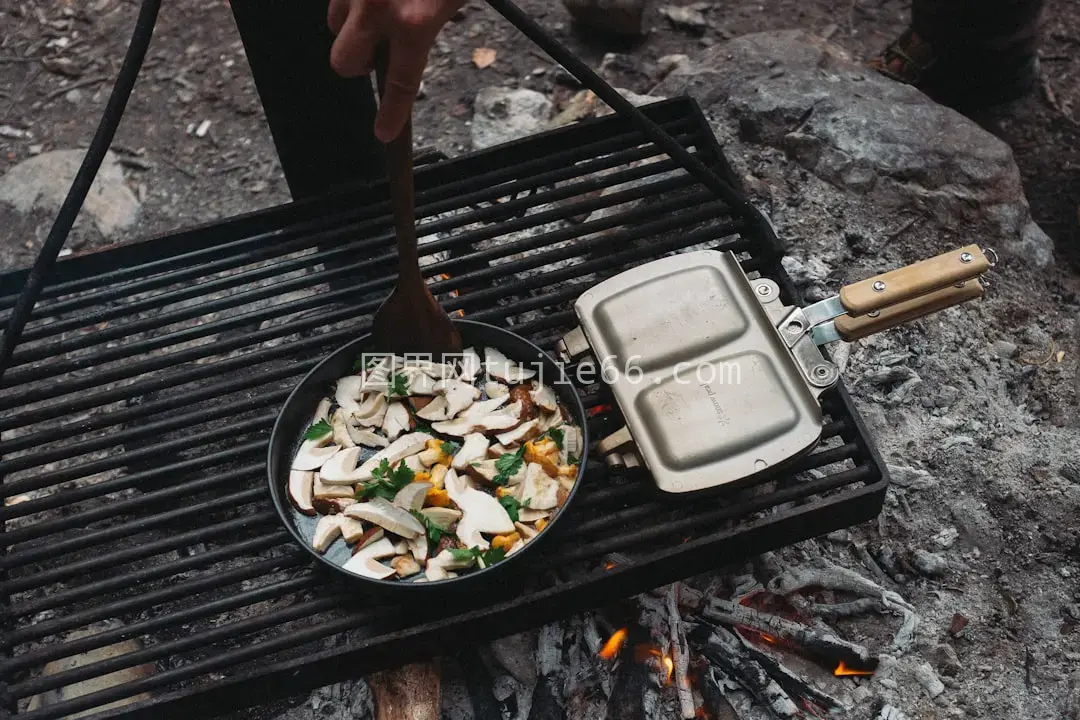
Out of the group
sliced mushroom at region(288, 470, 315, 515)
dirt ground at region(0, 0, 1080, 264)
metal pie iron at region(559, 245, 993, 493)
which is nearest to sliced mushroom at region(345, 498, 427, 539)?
sliced mushroom at region(288, 470, 315, 515)

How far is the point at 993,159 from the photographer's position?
2.83 meters

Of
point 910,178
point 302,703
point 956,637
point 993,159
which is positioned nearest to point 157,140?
point 302,703

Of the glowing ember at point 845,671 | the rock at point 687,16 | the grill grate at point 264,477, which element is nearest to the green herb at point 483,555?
the grill grate at point 264,477

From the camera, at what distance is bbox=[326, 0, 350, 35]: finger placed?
162 cm

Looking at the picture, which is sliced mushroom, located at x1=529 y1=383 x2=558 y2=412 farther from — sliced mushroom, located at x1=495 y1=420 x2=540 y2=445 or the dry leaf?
the dry leaf

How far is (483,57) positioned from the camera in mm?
3859

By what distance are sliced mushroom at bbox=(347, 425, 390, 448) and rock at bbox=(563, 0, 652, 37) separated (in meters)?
2.28

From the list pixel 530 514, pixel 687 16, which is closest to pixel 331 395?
pixel 530 514

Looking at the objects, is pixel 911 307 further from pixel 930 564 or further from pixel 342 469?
pixel 342 469

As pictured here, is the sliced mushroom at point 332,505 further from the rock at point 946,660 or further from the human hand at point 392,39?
the rock at point 946,660

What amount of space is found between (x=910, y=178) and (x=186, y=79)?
2.80 metres

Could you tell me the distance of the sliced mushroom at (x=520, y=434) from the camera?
2.14 meters

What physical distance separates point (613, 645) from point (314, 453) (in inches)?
31.6

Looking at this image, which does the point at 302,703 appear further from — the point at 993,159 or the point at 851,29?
the point at 851,29
